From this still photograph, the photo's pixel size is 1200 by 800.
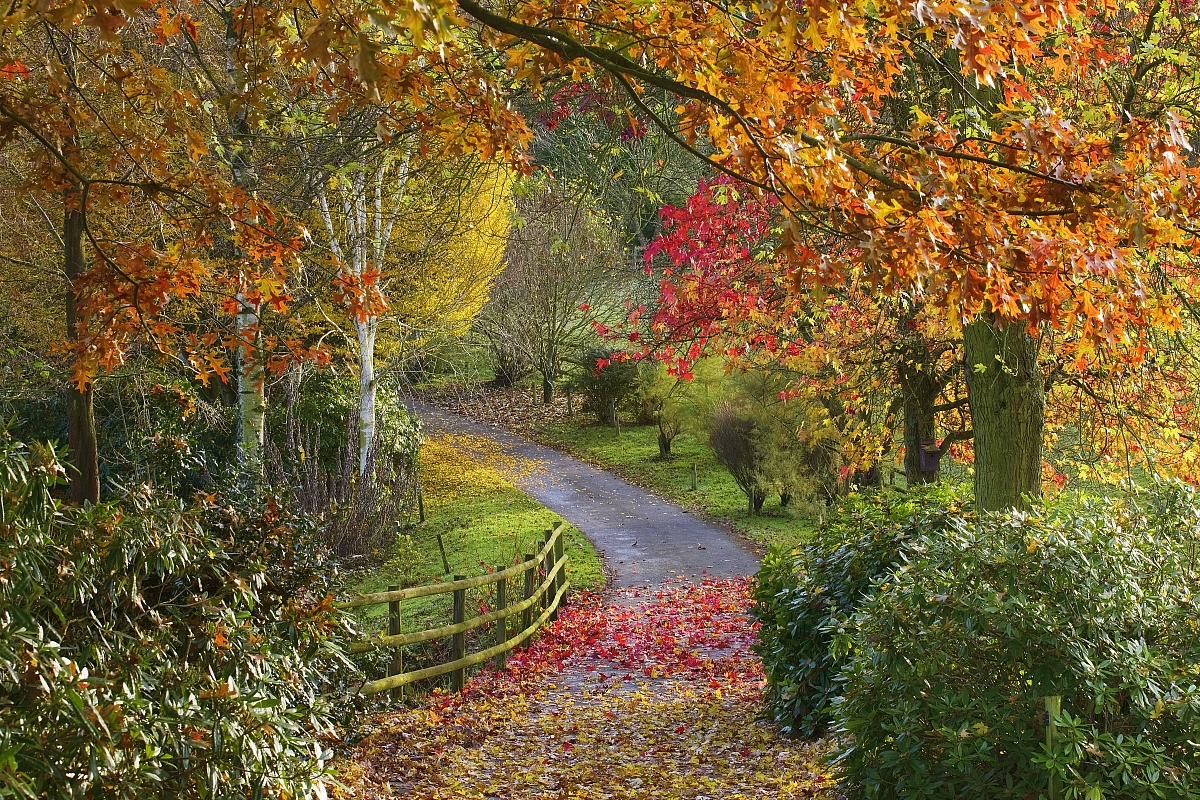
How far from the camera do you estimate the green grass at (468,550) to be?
40.7ft

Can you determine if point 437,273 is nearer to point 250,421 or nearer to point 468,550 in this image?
point 468,550

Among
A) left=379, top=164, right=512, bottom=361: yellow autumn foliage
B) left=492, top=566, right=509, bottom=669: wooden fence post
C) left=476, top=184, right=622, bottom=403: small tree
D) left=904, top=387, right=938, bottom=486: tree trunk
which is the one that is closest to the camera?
left=492, top=566, right=509, bottom=669: wooden fence post

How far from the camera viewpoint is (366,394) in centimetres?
1571

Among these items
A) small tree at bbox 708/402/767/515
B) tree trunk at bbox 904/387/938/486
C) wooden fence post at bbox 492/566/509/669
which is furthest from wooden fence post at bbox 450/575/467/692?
small tree at bbox 708/402/767/515

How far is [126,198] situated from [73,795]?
3.96 meters

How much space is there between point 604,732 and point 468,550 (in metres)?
8.57

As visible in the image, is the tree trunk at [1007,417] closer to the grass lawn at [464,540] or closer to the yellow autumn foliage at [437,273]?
the grass lawn at [464,540]

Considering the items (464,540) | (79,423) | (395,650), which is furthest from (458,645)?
(464,540)

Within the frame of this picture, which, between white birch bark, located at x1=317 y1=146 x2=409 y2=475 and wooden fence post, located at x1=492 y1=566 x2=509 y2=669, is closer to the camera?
wooden fence post, located at x1=492 y1=566 x2=509 y2=669

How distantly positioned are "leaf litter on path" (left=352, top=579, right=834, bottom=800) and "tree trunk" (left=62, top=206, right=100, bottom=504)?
86.2 inches

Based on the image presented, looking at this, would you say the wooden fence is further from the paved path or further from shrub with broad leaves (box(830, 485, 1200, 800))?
shrub with broad leaves (box(830, 485, 1200, 800))

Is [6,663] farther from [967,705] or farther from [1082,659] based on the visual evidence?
[1082,659]

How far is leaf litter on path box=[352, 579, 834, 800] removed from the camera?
5992 mm

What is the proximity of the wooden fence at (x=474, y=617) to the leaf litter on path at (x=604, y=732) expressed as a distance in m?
0.23
